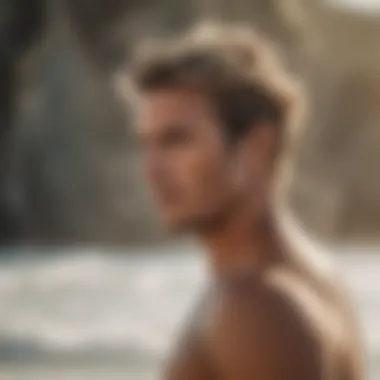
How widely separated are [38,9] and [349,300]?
0.62 metres

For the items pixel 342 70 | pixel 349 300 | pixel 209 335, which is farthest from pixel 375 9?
pixel 209 335

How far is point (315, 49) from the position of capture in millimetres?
1288

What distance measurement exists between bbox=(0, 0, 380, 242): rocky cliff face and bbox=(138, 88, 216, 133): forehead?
0.05 metres

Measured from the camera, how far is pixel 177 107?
124cm

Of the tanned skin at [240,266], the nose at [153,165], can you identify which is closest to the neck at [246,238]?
the tanned skin at [240,266]

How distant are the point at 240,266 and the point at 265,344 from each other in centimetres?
11

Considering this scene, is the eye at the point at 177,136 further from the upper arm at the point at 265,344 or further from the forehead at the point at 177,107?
the upper arm at the point at 265,344

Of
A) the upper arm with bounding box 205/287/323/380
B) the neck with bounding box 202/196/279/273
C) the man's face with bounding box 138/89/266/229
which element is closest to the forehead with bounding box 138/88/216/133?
the man's face with bounding box 138/89/266/229

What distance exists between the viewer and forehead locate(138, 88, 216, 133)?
4.04 feet

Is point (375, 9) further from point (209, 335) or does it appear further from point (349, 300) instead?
point (209, 335)

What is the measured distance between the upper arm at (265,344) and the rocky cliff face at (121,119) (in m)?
0.16

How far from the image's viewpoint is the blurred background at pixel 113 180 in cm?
126

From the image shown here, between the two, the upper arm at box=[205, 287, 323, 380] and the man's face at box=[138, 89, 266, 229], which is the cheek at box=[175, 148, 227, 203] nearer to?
the man's face at box=[138, 89, 266, 229]

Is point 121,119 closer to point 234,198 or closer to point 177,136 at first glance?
point 177,136
